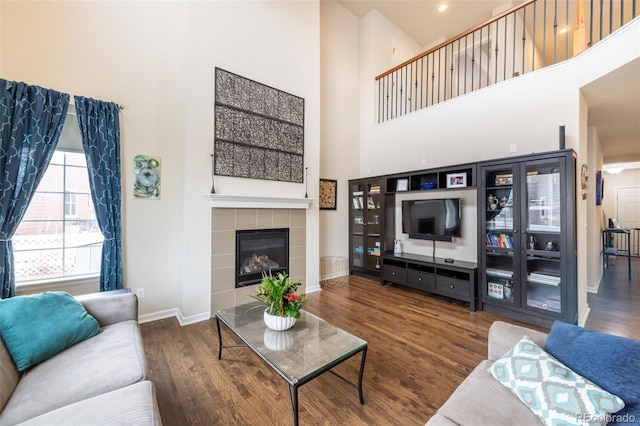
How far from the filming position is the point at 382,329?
9.19 ft

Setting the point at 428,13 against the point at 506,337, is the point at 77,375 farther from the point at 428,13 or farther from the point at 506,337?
the point at 428,13

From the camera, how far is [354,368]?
2121 millimetres

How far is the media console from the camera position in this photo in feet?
11.1

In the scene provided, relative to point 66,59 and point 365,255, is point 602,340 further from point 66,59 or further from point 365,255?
point 66,59

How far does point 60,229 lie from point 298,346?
2698 millimetres

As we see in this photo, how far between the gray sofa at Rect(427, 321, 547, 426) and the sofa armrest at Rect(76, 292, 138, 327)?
7.07ft

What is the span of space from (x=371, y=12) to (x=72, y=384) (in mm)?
6493

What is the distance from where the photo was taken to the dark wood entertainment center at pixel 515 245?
2752 mm

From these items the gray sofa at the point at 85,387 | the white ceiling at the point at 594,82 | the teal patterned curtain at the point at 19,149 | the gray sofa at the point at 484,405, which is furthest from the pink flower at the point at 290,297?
the white ceiling at the point at 594,82

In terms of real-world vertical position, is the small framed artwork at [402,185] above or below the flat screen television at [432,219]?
above

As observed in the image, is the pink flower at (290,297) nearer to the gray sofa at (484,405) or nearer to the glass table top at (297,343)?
the glass table top at (297,343)

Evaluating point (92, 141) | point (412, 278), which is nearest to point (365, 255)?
point (412, 278)

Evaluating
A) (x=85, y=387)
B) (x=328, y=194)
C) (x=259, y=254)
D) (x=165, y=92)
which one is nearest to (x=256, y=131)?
(x=165, y=92)

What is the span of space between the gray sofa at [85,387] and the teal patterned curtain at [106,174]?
1.14m
